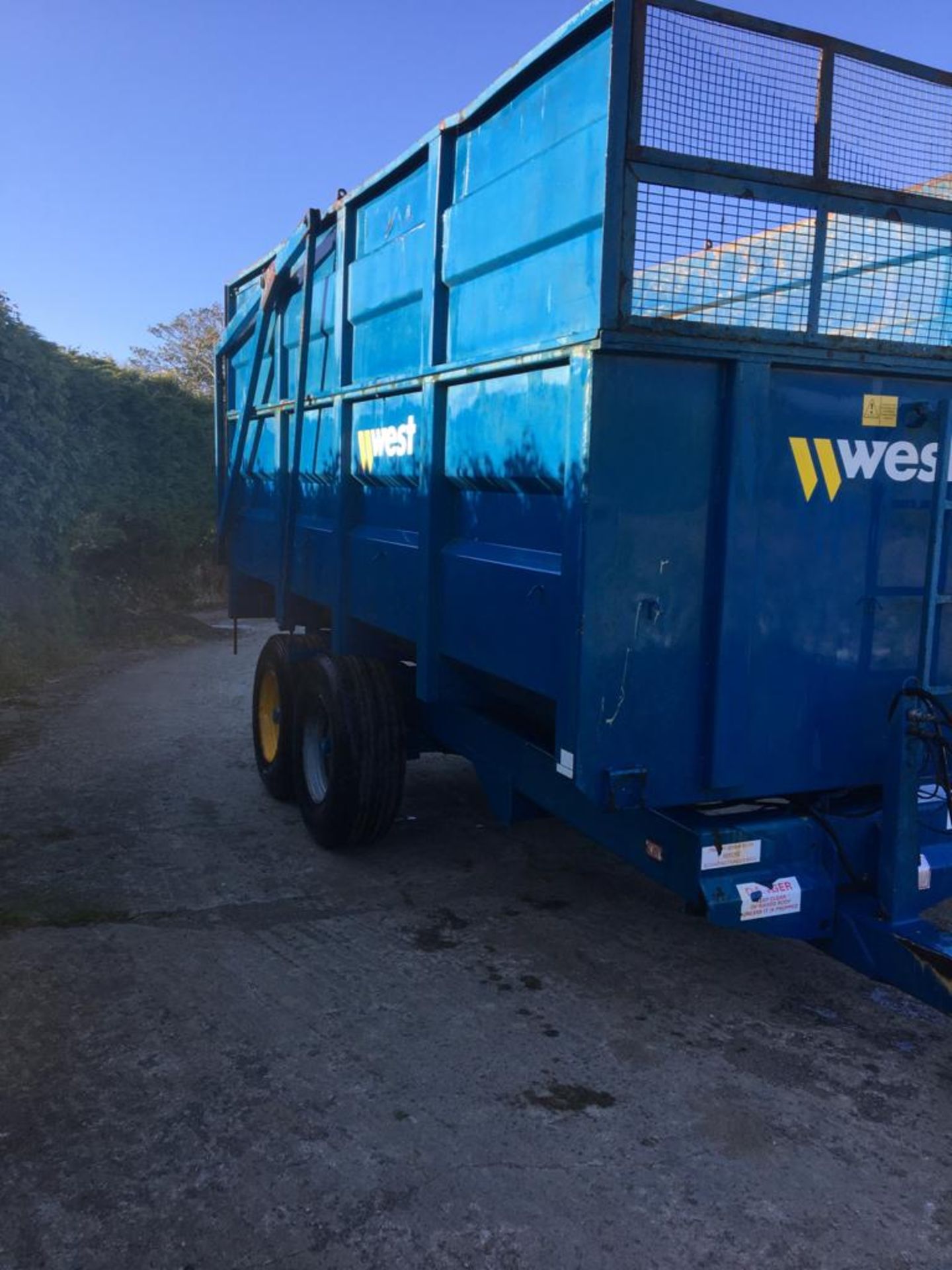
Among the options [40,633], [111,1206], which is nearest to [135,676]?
[40,633]

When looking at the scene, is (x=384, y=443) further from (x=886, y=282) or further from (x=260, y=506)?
(x=260, y=506)

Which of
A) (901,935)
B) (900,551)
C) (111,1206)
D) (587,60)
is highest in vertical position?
(587,60)

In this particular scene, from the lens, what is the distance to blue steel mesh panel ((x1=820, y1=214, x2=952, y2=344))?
11.2 ft

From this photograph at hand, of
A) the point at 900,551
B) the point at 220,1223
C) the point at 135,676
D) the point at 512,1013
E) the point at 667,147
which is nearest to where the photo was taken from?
the point at 220,1223

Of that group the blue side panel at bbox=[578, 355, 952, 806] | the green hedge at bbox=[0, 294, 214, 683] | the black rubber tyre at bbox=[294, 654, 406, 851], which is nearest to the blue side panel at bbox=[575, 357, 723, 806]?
the blue side panel at bbox=[578, 355, 952, 806]

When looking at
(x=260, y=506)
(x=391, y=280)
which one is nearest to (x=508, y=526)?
(x=391, y=280)

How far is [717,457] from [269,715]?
4.44 meters

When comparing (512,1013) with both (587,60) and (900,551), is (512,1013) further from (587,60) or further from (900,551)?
(587,60)

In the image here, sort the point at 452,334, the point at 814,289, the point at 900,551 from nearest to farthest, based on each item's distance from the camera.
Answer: the point at 814,289, the point at 900,551, the point at 452,334

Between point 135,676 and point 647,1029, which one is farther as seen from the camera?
point 135,676

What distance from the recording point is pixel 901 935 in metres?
3.32

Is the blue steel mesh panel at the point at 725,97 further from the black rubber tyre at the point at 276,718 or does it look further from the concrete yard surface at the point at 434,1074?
the black rubber tyre at the point at 276,718

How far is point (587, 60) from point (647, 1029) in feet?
11.0

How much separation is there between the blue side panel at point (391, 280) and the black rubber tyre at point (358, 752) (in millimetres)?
1618
